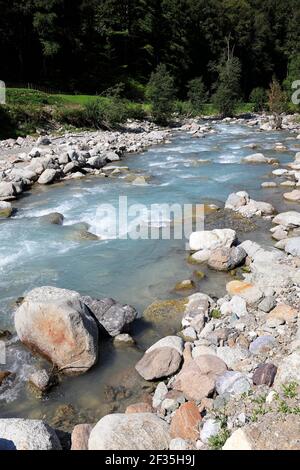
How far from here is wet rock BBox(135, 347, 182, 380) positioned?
7.55 m

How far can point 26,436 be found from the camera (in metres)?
5.45

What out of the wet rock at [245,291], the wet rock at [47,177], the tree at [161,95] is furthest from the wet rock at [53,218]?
the tree at [161,95]

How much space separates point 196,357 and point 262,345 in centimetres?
118

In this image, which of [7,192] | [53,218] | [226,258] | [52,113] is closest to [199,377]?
[226,258]

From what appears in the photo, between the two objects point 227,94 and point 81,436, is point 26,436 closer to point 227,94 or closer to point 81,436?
point 81,436

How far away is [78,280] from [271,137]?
2869cm

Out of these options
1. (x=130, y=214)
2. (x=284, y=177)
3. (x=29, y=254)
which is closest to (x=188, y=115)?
(x=284, y=177)

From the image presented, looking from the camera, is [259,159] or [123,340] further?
[259,159]

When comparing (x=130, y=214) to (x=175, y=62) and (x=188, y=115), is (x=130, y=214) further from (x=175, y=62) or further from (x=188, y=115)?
(x=175, y=62)

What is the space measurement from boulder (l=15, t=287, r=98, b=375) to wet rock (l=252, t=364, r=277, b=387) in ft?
9.57

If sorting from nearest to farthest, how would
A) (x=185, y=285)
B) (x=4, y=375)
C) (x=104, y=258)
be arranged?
(x=4, y=375)
(x=185, y=285)
(x=104, y=258)

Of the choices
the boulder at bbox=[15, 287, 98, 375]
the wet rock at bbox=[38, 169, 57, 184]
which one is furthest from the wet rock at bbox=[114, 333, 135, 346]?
the wet rock at bbox=[38, 169, 57, 184]

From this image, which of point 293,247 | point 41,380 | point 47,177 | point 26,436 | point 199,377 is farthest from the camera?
point 47,177

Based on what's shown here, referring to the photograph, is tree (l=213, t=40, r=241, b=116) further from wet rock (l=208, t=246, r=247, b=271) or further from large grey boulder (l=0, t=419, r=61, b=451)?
large grey boulder (l=0, t=419, r=61, b=451)
